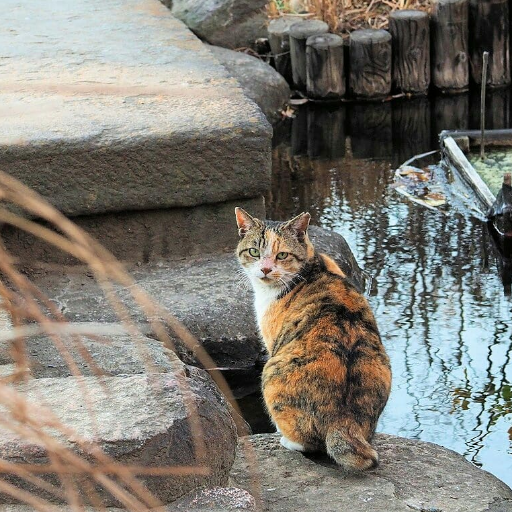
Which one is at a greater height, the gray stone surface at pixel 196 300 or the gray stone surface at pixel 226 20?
the gray stone surface at pixel 226 20

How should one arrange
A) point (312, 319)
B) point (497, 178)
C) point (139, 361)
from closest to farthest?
point (312, 319) < point (139, 361) < point (497, 178)

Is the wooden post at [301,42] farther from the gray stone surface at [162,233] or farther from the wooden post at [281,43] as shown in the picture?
the gray stone surface at [162,233]

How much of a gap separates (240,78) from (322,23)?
110cm

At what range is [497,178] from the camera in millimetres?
7094

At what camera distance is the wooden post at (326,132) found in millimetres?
8109

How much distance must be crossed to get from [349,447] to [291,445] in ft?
1.12

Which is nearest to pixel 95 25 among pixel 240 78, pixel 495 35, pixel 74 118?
pixel 240 78

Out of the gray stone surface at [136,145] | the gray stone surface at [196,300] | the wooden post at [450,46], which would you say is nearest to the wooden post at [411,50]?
the wooden post at [450,46]

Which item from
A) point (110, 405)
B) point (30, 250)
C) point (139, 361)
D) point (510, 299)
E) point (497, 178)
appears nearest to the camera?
point (110, 405)

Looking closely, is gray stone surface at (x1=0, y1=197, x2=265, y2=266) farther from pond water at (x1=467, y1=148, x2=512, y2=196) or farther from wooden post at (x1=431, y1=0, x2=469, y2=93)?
wooden post at (x1=431, y1=0, x2=469, y2=93)

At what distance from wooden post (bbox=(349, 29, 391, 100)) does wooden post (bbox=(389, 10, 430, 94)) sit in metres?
0.11

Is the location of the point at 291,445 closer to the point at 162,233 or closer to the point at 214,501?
the point at 214,501

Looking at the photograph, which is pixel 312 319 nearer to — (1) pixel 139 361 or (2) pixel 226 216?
(1) pixel 139 361

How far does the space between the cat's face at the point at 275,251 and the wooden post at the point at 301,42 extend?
563 cm
